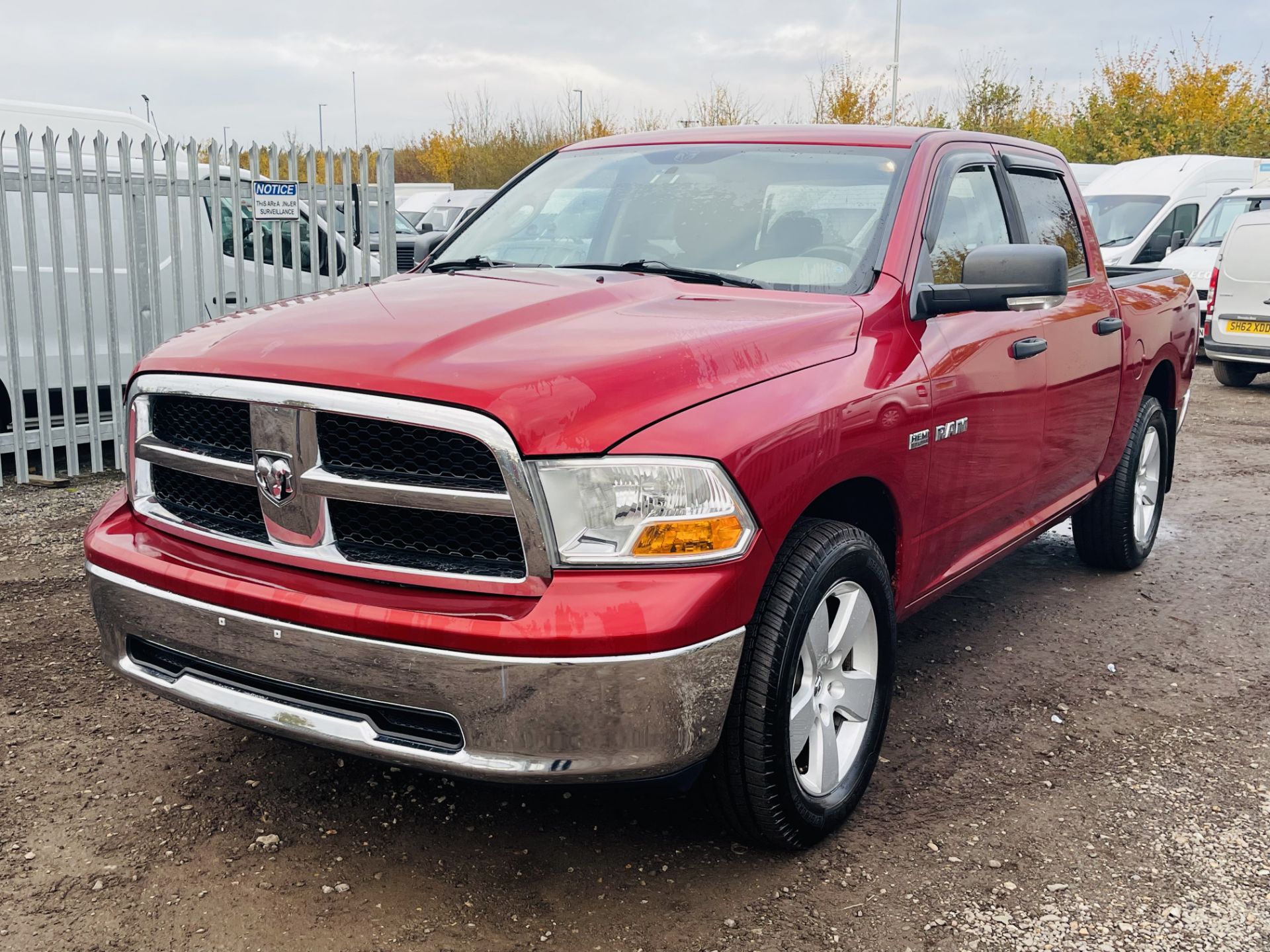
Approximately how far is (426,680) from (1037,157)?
3.44 m

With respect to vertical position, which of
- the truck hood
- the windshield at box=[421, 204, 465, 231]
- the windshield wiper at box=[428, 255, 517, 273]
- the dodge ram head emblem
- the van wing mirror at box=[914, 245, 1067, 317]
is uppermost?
the windshield at box=[421, 204, 465, 231]

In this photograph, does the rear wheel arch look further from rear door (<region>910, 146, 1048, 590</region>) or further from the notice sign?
the notice sign

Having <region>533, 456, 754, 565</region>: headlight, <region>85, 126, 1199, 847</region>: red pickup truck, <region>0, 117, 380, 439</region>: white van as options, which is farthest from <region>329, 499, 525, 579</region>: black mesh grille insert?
<region>0, 117, 380, 439</region>: white van

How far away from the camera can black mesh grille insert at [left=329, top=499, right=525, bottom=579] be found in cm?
243

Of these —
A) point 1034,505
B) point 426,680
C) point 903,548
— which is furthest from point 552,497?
point 1034,505

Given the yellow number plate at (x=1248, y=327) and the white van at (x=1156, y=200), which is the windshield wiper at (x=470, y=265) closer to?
Answer: the yellow number plate at (x=1248, y=327)

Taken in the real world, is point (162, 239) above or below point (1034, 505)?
above

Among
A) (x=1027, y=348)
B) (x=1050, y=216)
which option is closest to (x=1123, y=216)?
(x=1050, y=216)

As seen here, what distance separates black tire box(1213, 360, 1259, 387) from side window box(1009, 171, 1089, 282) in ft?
29.2

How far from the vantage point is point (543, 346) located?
2631mm

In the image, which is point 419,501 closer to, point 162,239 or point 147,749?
point 147,749

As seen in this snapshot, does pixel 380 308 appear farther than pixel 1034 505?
No

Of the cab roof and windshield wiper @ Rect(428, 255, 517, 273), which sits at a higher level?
the cab roof

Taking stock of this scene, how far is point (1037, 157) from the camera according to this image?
15.2 ft
